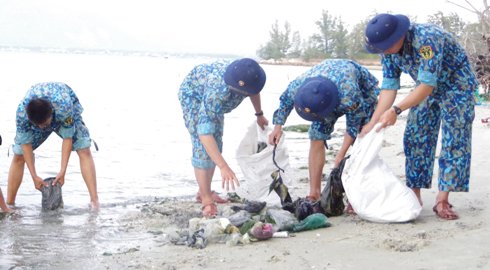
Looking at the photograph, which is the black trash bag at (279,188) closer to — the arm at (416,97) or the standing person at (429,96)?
the standing person at (429,96)

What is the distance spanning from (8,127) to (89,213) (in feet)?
26.6

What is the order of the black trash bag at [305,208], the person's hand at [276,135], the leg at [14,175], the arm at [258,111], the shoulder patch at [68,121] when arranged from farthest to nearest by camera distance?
1. the leg at [14,175]
2. the shoulder patch at [68,121]
3. the arm at [258,111]
4. the person's hand at [276,135]
5. the black trash bag at [305,208]

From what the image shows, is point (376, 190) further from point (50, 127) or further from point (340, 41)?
point (340, 41)

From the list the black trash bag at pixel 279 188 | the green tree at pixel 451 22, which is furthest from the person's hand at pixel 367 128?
the green tree at pixel 451 22

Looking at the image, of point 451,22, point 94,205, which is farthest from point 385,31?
point 451,22

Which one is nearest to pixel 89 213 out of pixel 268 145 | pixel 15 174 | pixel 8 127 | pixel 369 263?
pixel 15 174

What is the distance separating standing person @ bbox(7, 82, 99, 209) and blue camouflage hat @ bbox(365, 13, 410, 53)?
2.56m

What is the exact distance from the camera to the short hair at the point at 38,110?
5152mm

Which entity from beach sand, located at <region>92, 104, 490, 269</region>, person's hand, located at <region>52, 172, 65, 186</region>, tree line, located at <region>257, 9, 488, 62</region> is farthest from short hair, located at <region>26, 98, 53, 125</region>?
tree line, located at <region>257, 9, 488, 62</region>

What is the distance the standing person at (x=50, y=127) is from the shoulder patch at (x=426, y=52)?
9.35 feet

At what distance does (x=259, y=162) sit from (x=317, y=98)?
127 cm

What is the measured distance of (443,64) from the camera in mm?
4453

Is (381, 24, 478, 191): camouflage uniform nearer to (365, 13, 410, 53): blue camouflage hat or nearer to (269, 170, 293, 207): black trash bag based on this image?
(365, 13, 410, 53): blue camouflage hat

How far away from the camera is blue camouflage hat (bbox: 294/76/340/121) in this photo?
177 inches
